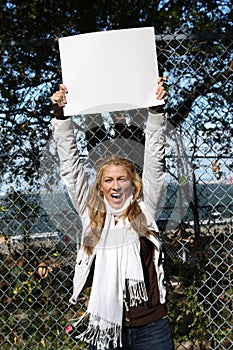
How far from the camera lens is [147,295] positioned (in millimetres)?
2299

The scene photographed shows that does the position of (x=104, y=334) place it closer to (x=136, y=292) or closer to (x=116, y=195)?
(x=136, y=292)

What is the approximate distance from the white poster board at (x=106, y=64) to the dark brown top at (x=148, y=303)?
0.65 m

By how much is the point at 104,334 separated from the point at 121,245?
0.38 m

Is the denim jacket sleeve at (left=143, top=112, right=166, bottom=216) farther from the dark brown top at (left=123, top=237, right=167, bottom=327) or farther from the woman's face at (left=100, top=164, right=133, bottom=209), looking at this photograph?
the dark brown top at (left=123, top=237, right=167, bottom=327)

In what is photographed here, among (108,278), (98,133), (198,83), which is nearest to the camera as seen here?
(108,278)

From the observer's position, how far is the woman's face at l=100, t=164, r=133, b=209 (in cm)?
238

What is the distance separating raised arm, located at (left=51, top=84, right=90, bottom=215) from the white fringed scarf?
187 millimetres

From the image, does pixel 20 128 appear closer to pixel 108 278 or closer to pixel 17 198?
pixel 17 198

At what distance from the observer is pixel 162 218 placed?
3.27 m

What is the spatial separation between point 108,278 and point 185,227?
1244 mm

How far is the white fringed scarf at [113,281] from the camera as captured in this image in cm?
227

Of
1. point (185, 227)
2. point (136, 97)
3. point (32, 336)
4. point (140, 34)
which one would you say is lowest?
point (32, 336)

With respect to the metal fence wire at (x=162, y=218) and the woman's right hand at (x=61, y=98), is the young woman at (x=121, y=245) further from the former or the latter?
the metal fence wire at (x=162, y=218)

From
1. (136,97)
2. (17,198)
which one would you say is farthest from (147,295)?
(17,198)
